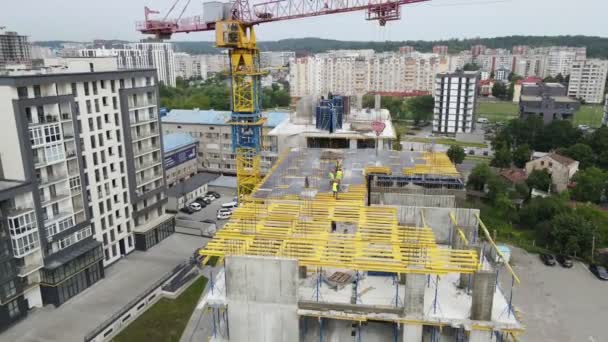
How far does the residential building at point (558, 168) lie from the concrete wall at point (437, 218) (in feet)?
99.9

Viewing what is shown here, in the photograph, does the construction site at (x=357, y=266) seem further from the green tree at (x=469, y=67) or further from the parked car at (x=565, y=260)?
the green tree at (x=469, y=67)

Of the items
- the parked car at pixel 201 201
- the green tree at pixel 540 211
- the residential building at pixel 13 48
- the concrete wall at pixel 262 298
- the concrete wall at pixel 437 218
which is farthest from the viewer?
the residential building at pixel 13 48

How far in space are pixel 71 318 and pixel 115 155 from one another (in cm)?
1053

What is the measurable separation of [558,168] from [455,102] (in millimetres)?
29562

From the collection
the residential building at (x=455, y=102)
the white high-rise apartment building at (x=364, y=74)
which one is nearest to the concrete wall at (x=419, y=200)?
the residential building at (x=455, y=102)

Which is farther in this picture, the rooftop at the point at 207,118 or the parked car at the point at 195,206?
the rooftop at the point at 207,118

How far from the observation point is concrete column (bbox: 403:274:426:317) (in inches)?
492

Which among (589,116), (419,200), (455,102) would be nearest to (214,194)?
(419,200)

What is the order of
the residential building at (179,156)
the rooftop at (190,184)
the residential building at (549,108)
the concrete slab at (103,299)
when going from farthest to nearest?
the residential building at (549,108) → the residential building at (179,156) → the rooftop at (190,184) → the concrete slab at (103,299)

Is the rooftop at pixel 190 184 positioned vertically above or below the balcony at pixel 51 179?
below

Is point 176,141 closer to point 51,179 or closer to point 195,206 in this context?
point 195,206

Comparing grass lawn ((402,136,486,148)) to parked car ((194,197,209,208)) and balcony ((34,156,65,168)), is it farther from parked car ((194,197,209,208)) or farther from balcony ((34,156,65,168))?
balcony ((34,156,65,168))

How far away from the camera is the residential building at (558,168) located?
4209 cm

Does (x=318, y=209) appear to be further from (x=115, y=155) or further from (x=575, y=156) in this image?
(x=575, y=156)
